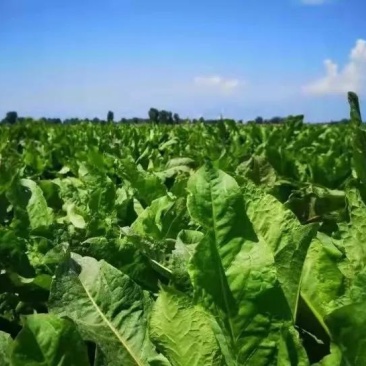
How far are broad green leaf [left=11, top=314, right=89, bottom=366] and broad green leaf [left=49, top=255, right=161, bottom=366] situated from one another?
A: 0.07 m

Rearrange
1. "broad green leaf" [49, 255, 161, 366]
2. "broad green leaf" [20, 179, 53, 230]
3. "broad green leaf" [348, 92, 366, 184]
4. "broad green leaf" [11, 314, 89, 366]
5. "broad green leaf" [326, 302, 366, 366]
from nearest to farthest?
"broad green leaf" [326, 302, 366, 366] < "broad green leaf" [11, 314, 89, 366] < "broad green leaf" [49, 255, 161, 366] < "broad green leaf" [348, 92, 366, 184] < "broad green leaf" [20, 179, 53, 230]

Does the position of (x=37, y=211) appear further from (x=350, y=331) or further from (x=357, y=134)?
(x=350, y=331)

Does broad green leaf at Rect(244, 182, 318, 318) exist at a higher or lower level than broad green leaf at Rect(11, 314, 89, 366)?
higher

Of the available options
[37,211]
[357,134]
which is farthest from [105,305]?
[37,211]

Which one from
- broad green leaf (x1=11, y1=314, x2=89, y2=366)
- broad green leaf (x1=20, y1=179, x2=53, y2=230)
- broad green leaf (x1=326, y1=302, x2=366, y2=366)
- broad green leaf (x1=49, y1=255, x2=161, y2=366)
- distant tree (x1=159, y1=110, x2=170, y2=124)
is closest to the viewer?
broad green leaf (x1=326, y1=302, x2=366, y2=366)

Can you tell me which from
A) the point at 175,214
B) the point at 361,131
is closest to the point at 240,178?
the point at 175,214

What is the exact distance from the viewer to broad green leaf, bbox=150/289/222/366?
0.83 metres

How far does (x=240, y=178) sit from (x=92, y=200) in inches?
17.1

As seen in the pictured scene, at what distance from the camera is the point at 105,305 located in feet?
Answer: 3.25

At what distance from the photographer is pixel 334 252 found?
104cm

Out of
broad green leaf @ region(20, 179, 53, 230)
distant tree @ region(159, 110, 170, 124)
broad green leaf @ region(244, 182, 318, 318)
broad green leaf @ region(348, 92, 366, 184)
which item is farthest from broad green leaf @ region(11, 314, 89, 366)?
distant tree @ region(159, 110, 170, 124)

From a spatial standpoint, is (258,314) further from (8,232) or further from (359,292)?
(8,232)

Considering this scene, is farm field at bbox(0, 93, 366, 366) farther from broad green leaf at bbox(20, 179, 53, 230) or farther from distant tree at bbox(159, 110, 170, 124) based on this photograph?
distant tree at bbox(159, 110, 170, 124)

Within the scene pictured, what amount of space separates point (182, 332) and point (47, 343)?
0.17 m
